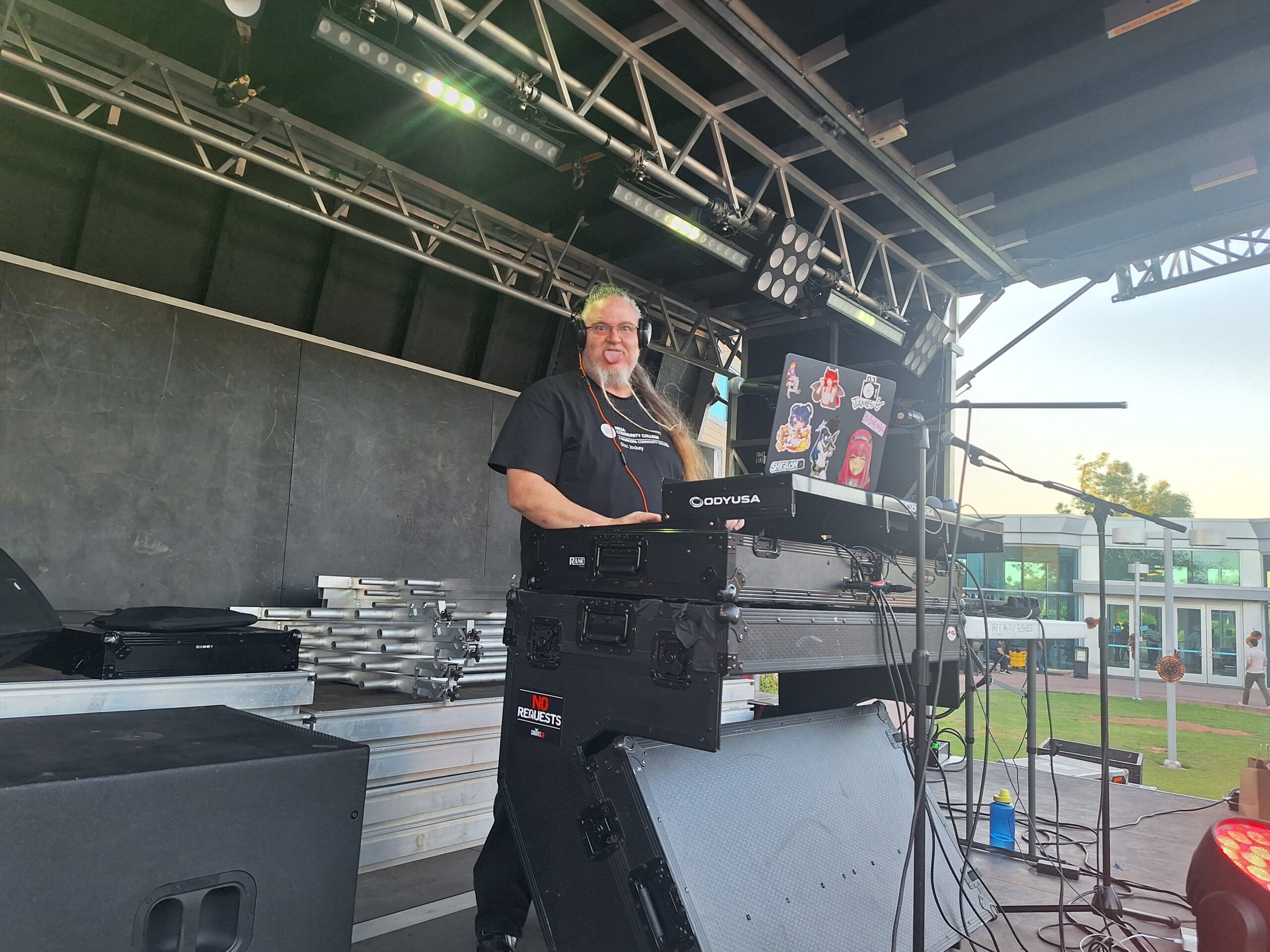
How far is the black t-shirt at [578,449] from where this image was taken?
2037 millimetres

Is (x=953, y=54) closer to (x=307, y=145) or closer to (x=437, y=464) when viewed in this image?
(x=307, y=145)

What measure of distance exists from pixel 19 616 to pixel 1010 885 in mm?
3373

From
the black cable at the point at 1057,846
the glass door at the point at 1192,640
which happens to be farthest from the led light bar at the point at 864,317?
the glass door at the point at 1192,640

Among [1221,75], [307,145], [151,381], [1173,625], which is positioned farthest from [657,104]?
[1173,625]

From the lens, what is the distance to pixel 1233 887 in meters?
1.80

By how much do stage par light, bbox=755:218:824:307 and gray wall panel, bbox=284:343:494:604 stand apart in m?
2.41

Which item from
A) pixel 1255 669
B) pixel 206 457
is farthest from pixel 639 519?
pixel 1255 669

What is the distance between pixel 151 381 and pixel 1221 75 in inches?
240

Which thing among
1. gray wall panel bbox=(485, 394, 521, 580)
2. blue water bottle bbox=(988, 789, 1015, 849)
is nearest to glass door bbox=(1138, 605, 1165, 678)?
blue water bottle bbox=(988, 789, 1015, 849)

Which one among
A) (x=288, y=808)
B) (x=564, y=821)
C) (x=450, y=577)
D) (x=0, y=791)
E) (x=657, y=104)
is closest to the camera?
(x=0, y=791)

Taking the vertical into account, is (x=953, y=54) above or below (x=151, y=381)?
above

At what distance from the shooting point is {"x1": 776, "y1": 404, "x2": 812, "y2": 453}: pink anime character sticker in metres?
1.82

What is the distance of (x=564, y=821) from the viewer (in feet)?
5.68

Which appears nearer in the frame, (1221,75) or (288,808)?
(288,808)
